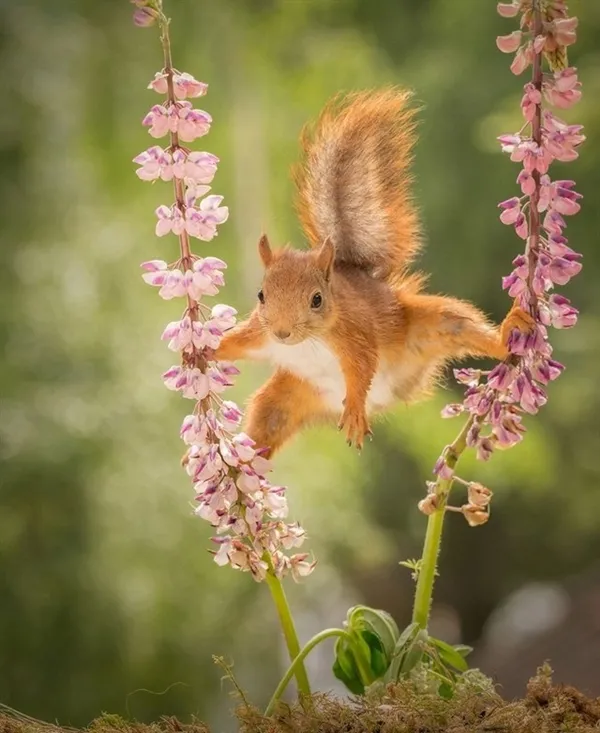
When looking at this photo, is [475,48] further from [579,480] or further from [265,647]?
[265,647]

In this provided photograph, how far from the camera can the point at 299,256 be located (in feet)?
2.25

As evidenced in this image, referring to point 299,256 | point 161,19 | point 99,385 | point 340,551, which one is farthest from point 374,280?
point 340,551

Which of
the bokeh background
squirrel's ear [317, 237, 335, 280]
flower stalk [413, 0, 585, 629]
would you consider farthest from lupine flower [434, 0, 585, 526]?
the bokeh background

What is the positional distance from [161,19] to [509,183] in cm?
92

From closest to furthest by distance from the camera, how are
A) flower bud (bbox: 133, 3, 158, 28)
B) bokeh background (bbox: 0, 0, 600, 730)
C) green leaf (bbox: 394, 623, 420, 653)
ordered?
flower bud (bbox: 133, 3, 158, 28) → green leaf (bbox: 394, 623, 420, 653) → bokeh background (bbox: 0, 0, 600, 730)

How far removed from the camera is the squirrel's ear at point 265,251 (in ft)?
2.24

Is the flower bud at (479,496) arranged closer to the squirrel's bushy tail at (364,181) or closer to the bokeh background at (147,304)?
the squirrel's bushy tail at (364,181)

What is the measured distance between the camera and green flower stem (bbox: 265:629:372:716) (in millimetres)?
723

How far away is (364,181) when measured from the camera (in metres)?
0.75

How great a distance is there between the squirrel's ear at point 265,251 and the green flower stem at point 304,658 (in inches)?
9.7

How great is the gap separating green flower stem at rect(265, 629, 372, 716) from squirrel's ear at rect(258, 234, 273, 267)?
25 centimetres

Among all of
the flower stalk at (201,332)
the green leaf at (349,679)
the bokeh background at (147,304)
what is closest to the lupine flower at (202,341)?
the flower stalk at (201,332)

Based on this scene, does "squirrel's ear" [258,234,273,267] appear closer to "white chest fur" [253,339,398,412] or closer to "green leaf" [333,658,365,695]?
"white chest fur" [253,339,398,412]

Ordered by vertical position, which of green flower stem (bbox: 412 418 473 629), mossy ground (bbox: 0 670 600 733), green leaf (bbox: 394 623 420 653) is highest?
green flower stem (bbox: 412 418 473 629)
